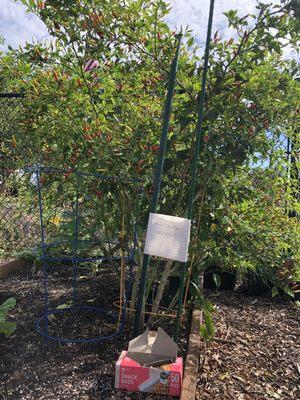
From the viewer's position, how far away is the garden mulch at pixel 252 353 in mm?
2143

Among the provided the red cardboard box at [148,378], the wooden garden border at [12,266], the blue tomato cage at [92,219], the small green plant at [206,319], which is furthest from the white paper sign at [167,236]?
the wooden garden border at [12,266]

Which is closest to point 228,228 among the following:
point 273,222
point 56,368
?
point 273,222

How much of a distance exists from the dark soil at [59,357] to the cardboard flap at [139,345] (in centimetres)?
19

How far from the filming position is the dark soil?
76.9 inches

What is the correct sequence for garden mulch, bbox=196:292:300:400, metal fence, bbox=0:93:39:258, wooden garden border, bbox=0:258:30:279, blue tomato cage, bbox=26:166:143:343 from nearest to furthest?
garden mulch, bbox=196:292:300:400
blue tomato cage, bbox=26:166:143:343
wooden garden border, bbox=0:258:30:279
metal fence, bbox=0:93:39:258

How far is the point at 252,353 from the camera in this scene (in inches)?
101

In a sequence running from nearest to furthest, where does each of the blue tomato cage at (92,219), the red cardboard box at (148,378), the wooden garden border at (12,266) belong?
1. the red cardboard box at (148,378)
2. the blue tomato cage at (92,219)
3. the wooden garden border at (12,266)

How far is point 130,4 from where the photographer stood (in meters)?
2.03

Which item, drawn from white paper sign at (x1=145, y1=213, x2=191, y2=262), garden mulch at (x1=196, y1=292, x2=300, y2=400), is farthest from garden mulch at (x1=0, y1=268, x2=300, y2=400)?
white paper sign at (x1=145, y1=213, x2=191, y2=262)

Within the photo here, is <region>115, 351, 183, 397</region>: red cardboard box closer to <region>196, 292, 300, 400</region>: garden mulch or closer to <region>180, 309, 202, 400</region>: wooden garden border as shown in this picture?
<region>180, 309, 202, 400</region>: wooden garden border

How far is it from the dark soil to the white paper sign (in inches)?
27.0

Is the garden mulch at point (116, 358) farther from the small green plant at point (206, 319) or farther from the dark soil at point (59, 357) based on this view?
the small green plant at point (206, 319)

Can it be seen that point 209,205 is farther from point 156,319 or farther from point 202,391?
point 202,391

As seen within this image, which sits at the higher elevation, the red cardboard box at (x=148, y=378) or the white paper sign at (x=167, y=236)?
the white paper sign at (x=167, y=236)
